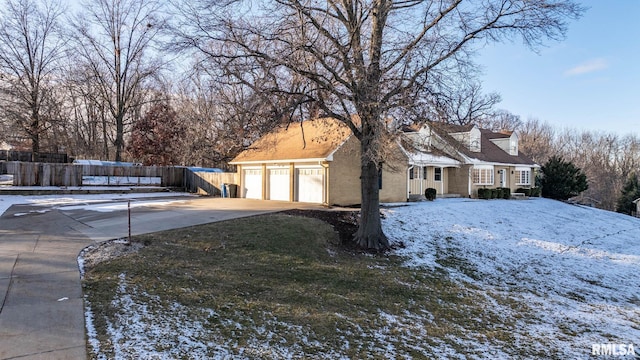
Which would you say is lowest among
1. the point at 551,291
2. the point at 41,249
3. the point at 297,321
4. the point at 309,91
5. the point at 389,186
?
the point at 551,291

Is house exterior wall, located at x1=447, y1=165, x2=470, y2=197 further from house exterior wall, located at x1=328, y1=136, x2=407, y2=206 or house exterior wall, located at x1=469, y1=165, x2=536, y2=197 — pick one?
house exterior wall, located at x1=328, y1=136, x2=407, y2=206

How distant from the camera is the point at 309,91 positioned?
1041cm

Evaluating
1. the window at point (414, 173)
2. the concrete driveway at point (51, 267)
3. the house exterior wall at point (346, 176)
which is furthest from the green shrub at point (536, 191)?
the concrete driveway at point (51, 267)

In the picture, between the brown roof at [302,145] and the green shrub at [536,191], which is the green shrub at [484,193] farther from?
the brown roof at [302,145]

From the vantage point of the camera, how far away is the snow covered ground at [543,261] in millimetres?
7109

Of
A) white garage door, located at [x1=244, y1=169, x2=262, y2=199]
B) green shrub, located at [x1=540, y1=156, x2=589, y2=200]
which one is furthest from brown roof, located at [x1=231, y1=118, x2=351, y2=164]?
green shrub, located at [x1=540, y1=156, x2=589, y2=200]

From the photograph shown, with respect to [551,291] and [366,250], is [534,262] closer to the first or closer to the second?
[551,291]

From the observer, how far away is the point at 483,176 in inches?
1045

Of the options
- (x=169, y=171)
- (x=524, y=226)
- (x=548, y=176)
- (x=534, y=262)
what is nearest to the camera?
(x=534, y=262)

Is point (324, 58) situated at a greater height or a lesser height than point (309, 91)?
greater

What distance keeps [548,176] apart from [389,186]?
19675 mm

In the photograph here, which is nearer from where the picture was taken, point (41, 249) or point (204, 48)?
point (41, 249)

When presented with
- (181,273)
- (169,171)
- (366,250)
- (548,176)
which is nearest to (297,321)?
(181,273)

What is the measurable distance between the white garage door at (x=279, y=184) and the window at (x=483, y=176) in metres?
14.4
